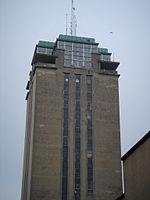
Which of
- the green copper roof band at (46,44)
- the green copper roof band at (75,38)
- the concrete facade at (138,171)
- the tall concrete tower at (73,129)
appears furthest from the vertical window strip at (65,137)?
the concrete facade at (138,171)

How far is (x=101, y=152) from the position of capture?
62094 mm

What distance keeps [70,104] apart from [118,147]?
1048 cm

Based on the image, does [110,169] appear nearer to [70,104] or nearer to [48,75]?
[70,104]

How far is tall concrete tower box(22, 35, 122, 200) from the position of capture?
2309 inches

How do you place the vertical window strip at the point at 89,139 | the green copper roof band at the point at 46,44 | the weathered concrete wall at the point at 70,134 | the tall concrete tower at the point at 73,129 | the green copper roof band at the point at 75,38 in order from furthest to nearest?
1. the green copper roof band at the point at 46,44
2. the green copper roof band at the point at 75,38
3. the vertical window strip at the point at 89,139
4. the tall concrete tower at the point at 73,129
5. the weathered concrete wall at the point at 70,134

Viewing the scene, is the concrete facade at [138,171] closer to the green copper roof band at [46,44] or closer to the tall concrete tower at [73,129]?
the tall concrete tower at [73,129]

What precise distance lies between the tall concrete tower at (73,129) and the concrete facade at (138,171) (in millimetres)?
26093

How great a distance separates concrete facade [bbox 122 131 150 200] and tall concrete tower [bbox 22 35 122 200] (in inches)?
1027

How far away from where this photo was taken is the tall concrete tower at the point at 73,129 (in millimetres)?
58656

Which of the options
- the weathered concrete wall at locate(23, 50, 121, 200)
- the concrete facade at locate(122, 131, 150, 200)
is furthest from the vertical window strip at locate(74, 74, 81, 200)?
the concrete facade at locate(122, 131, 150, 200)

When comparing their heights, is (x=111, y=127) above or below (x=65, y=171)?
above

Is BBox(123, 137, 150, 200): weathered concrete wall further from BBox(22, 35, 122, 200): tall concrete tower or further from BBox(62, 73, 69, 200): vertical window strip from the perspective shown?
BBox(22, 35, 122, 200): tall concrete tower

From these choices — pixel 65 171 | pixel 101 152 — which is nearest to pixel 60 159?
pixel 65 171

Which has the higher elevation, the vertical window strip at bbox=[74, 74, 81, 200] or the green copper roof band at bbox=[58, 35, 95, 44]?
the green copper roof band at bbox=[58, 35, 95, 44]
